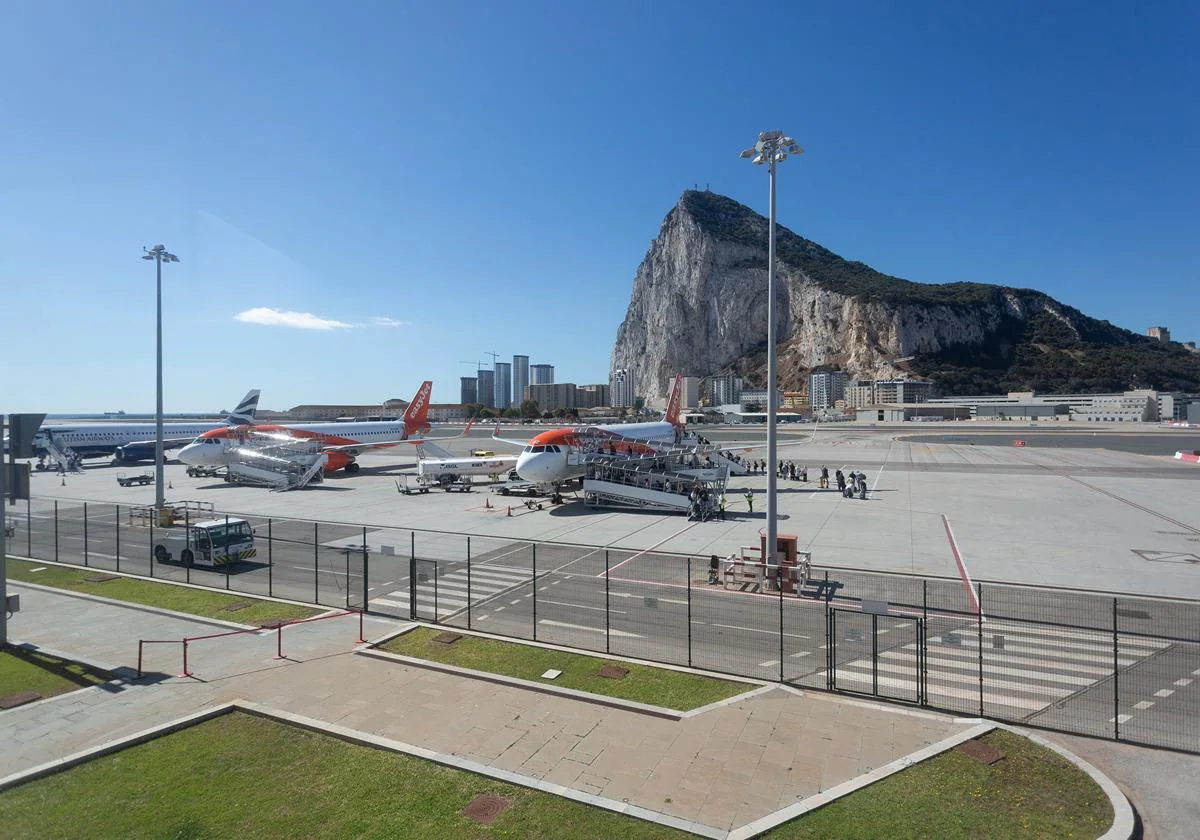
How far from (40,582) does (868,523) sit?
3584cm

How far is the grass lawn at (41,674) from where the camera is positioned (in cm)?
1338

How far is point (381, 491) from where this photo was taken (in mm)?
49375

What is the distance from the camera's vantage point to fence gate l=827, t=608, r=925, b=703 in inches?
515

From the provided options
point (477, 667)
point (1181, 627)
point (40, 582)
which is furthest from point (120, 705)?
point (1181, 627)

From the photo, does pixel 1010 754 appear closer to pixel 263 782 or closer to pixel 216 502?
pixel 263 782

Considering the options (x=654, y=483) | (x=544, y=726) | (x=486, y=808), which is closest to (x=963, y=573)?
(x=544, y=726)

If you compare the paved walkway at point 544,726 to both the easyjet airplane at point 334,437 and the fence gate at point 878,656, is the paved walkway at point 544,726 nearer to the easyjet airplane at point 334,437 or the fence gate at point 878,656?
the fence gate at point 878,656

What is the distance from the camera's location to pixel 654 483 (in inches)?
1599

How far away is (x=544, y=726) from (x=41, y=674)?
11.6 meters

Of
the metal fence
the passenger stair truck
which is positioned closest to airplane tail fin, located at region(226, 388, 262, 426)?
the passenger stair truck

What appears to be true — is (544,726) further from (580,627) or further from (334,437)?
(334,437)

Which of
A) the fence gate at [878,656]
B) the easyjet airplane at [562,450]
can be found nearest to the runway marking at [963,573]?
the fence gate at [878,656]

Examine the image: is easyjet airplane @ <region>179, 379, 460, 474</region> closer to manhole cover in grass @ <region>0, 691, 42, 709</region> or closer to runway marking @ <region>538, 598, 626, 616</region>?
runway marking @ <region>538, 598, 626, 616</region>

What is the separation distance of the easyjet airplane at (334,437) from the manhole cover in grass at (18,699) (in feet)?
149
